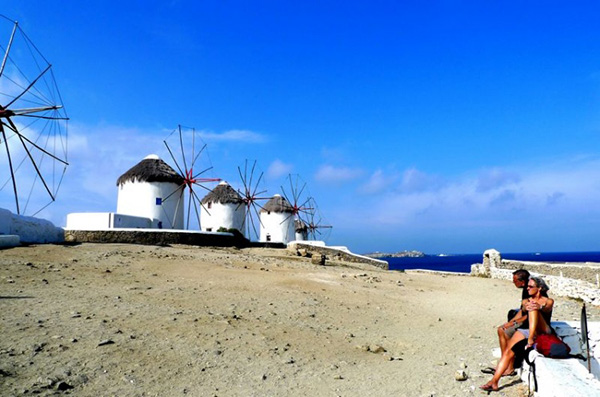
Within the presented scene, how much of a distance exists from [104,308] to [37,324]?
1.35m

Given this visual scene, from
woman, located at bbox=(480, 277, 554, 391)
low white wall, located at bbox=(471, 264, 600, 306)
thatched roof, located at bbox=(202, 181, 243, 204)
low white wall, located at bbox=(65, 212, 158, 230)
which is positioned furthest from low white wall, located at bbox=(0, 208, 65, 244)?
thatched roof, located at bbox=(202, 181, 243, 204)

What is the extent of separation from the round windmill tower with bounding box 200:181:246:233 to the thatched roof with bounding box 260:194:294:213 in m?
6.00

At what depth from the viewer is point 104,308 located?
7891mm

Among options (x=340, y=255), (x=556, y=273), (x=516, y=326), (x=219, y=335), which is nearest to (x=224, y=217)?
(x=340, y=255)

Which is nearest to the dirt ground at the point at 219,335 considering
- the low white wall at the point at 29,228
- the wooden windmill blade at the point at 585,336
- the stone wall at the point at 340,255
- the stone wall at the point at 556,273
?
the wooden windmill blade at the point at 585,336

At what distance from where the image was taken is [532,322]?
5457mm

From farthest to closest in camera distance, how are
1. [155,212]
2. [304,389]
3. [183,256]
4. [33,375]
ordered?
[155,212]
[183,256]
[304,389]
[33,375]

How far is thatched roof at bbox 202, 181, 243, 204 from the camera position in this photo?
1672 inches

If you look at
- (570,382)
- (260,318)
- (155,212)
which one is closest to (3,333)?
(260,318)

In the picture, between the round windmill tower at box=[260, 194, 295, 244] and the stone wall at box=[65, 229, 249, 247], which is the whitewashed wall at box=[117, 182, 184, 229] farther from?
the round windmill tower at box=[260, 194, 295, 244]

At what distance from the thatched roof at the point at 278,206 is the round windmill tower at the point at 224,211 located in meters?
6.00

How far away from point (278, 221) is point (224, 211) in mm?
8286

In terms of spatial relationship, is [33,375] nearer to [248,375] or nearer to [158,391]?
[158,391]

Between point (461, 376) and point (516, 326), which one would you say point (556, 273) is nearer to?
point (516, 326)
